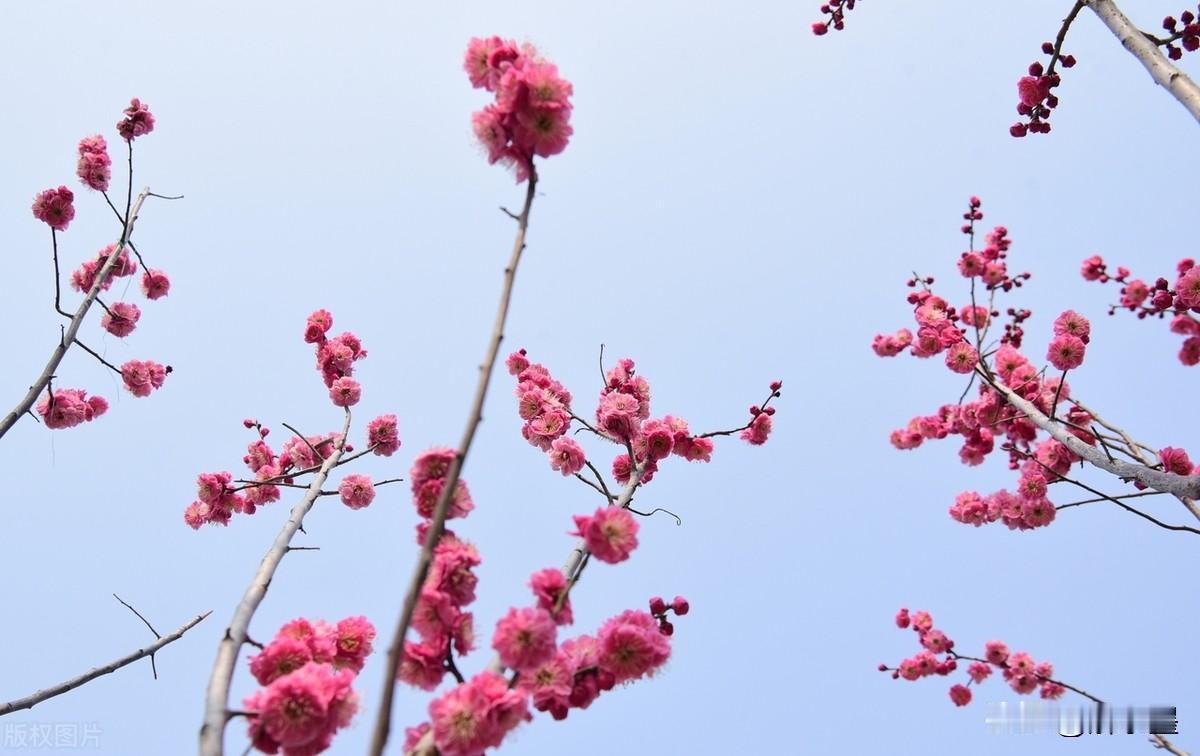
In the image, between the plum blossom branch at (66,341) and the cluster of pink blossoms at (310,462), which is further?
the cluster of pink blossoms at (310,462)

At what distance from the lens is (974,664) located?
8.30m

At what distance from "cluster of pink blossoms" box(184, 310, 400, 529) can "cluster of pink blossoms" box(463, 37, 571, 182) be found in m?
3.19

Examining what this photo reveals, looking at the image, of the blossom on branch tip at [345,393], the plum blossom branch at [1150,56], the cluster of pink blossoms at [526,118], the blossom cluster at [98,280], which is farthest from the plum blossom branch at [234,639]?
the plum blossom branch at [1150,56]

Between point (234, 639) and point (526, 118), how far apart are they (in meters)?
2.15

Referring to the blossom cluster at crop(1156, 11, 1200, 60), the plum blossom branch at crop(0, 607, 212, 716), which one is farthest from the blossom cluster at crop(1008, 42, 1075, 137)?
the plum blossom branch at crop(0, 607, 212, 716)

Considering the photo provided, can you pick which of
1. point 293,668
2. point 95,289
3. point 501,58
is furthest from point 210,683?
point 95,289

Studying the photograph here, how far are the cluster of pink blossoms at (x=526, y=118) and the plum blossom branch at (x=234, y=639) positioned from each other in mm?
1970

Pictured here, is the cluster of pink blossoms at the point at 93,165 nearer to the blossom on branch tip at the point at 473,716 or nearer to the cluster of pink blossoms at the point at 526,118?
the cluster of pink blossoms at the point at 526,118

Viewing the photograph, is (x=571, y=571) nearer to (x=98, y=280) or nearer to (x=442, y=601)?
(x=442, y=601)

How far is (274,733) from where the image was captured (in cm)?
232

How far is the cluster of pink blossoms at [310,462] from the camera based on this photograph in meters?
5.31

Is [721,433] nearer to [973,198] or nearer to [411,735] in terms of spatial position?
[411,735]

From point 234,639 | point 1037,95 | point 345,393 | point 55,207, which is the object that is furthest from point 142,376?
point 1037,95

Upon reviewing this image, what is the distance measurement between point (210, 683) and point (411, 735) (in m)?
0.71
